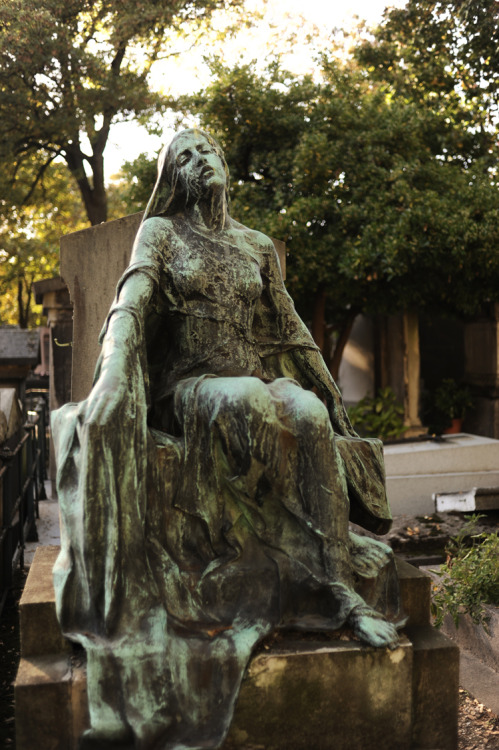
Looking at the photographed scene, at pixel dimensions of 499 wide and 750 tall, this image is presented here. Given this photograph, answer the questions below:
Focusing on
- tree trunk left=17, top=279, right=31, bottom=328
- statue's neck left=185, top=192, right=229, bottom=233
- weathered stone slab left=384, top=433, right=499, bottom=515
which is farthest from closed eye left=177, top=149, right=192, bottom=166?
tree trunk left=17, top=279, right=31, bottom=328

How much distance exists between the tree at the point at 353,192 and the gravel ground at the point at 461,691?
387 cm

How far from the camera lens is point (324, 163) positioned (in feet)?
33.6

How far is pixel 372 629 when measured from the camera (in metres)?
2.88

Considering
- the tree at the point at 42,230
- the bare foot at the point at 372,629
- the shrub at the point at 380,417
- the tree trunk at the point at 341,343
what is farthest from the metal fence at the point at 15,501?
the tree at the point at 42,230

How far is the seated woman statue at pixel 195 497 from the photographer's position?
2.74 metres

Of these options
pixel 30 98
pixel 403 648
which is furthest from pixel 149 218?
pixel 30 98

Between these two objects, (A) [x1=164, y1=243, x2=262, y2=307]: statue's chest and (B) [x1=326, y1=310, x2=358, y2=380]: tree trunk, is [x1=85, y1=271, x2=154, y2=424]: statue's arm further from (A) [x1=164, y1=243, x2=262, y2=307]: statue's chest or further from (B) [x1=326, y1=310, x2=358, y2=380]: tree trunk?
(B) [x1=326, y1=310, x2=358, y2=380]: tree trunk

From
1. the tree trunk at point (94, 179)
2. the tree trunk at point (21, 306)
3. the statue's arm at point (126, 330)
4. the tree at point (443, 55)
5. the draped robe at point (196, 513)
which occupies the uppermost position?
the tree at point (443, 55)

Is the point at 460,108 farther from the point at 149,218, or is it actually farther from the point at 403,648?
the point at 403,648

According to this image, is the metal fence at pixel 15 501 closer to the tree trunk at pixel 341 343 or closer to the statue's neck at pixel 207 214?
the statue's neck at pixel 207 214

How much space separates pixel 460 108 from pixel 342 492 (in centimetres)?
1059

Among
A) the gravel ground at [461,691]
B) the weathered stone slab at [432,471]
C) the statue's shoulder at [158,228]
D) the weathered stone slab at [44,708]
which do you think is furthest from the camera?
the weathered stone slab at [432,471]

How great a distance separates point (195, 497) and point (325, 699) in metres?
0.85

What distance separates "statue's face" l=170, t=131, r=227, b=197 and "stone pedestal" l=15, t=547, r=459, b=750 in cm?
176
